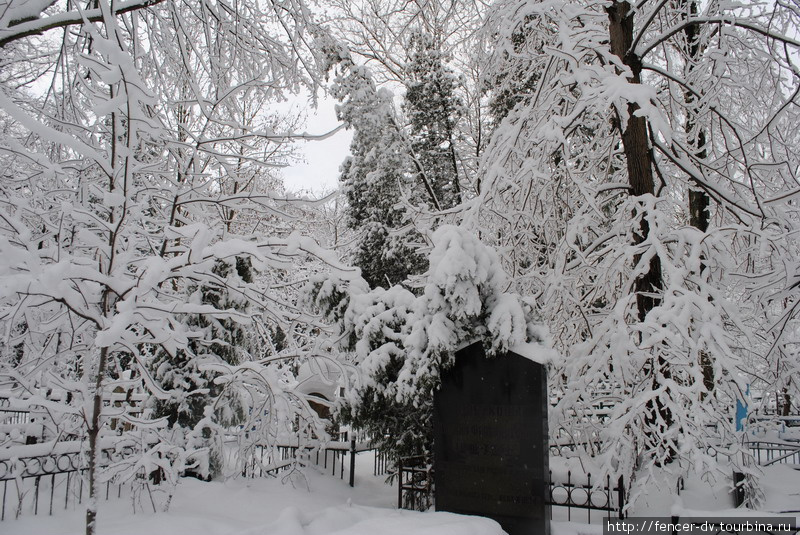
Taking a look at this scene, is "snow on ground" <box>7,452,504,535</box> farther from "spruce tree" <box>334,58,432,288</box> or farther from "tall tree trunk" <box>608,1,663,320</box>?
"spruce tree" <box>334,58,432,288</box>

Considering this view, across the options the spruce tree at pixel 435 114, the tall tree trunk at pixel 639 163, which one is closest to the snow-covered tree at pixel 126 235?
the tall tree trunk at pixel 639 163

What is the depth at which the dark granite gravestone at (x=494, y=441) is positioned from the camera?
5.16 m

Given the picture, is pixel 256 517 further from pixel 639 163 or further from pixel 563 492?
pixel 639 163

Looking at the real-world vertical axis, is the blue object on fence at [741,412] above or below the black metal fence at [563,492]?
above

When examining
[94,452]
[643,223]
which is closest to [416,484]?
[643,223]

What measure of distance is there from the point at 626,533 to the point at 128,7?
708 centimetres

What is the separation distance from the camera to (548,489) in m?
5.26

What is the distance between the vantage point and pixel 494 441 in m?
5.44

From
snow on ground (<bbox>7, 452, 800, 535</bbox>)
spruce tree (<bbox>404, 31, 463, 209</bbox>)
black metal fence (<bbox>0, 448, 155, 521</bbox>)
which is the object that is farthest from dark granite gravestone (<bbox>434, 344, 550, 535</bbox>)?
spruce tree (<bbox>404, 31, 463, 209</bbox>)

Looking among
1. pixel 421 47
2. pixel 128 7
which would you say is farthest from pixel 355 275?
pixel 421 47

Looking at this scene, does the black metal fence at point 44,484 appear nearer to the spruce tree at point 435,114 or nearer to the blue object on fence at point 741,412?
the blue object on fence at point 741,412

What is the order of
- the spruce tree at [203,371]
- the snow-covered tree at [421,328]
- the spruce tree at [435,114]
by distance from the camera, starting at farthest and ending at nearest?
the spruce tree at [435,114] < the spruce tree at [203,371] < the snow-covered tree at [421,328]

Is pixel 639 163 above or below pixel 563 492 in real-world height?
above

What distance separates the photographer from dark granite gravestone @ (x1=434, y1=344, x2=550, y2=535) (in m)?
5.16
